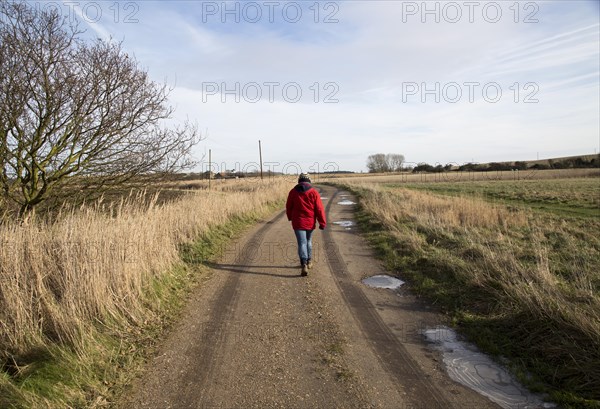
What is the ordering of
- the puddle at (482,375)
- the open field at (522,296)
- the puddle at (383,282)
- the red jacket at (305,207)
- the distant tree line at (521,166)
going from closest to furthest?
the puddle at (482,375) < the open field at (522,296) < the puddle at (383,282) < the red jacket at (305,207) < the distant tree line at (521,166)

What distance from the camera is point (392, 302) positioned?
17.9 ft

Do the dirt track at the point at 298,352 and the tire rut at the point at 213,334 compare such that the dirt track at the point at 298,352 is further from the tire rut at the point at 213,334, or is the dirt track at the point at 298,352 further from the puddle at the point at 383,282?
the puddle at the point at 383,282

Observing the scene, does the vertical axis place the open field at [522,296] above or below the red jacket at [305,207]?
below

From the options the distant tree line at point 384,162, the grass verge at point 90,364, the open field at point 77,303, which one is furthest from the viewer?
the distant tree line at point 384,162

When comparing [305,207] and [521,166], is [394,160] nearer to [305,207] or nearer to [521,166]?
[521,166]

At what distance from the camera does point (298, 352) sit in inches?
151

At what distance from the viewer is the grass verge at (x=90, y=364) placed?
2881mm

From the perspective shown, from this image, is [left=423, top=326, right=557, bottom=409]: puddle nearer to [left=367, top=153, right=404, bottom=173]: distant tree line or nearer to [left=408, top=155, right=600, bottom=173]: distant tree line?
[left=408, top=155, right=600, bottom=173]: distant tree line

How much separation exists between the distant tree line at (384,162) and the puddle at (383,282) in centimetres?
12033

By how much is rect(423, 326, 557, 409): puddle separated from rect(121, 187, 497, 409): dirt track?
0.46 feet

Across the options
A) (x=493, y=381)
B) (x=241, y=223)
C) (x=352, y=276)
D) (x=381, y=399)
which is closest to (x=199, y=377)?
(x=381, y=399)

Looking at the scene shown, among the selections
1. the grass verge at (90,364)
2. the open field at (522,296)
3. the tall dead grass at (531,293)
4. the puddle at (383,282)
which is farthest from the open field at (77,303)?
the tall dead grass at (531,293)

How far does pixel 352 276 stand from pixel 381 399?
3833 millimetres

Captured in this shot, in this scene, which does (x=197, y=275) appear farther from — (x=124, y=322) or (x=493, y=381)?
(x=493, y=381)
